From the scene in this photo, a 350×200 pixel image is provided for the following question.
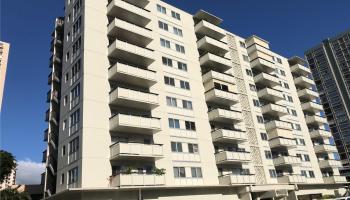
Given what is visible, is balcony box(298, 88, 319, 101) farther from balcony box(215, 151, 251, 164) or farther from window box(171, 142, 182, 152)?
window box(171, 142, 182, 152)

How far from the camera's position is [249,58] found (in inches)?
2532

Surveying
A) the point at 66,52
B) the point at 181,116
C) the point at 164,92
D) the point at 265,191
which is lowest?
the point at 265,191

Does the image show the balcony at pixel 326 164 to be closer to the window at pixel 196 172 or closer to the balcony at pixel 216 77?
the balcony at pixel 216 77

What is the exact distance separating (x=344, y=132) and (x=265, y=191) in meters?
75.2

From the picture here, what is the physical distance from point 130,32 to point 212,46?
55.1 ft

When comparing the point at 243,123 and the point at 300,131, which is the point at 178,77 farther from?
the point at 300,131

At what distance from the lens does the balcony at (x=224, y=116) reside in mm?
47375

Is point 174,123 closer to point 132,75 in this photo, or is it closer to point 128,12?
point 132,75

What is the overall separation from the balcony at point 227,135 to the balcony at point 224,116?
2.13 metres

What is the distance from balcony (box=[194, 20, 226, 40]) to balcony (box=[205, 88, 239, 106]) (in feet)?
40.7

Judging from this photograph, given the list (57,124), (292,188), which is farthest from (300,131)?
(57,124)

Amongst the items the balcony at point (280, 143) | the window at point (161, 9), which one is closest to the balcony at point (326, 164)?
the balcony at point (280, 143)

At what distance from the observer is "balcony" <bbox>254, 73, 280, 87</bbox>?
61.4m

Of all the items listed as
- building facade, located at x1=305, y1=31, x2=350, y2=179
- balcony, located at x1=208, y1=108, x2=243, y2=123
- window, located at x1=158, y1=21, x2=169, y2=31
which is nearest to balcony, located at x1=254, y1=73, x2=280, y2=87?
balcony, located at x1=208, y1=108, x2=243, y2=123
